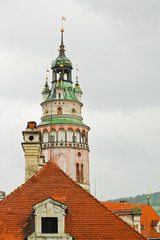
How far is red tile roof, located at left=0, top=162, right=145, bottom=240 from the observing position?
1355 centimetres

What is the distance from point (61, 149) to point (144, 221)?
66.9 ft

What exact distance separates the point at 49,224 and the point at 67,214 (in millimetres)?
827

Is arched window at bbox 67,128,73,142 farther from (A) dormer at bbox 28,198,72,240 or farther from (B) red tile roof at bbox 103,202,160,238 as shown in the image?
(A) dormer at bbox 28,198,72,240

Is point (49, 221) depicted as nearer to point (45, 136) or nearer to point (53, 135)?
point (53, 135)

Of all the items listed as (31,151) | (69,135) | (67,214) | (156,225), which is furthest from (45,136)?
(67,214)

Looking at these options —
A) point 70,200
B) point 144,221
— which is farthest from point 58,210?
point 144,221

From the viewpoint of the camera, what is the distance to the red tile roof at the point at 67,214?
1355cm

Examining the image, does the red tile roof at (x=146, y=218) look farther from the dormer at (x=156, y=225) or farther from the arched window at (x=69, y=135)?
the arched window at (x=69, y=135)

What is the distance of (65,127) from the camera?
7538 centimetres

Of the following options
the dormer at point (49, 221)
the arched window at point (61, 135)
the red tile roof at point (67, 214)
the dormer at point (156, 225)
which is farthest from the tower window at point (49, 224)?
the arched window at point (61, 135)

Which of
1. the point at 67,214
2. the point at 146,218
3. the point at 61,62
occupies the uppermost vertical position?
the point at 61,62

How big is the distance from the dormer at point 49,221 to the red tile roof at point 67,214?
34 centimetres

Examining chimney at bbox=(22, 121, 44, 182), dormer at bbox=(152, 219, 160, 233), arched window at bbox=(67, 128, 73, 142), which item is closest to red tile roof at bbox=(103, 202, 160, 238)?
dormer at bbox=(152, 219, 160, 233)

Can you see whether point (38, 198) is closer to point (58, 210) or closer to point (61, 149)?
point (58, 210)
